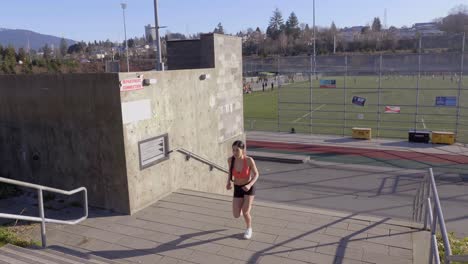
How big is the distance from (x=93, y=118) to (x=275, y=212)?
3.92 metres

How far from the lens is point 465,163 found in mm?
18516

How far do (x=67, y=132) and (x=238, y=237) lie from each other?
13.7 feet

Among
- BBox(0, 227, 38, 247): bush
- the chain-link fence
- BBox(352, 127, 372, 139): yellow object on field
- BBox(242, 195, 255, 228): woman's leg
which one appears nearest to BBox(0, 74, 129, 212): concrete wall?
BBox(0, 227, 38, 247): bush

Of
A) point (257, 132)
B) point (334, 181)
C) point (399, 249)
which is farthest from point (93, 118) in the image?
point (257, 132)

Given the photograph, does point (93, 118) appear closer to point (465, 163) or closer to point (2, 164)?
point (2, 164)

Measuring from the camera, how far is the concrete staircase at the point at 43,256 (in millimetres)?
5203

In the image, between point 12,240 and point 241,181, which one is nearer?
point 12,240

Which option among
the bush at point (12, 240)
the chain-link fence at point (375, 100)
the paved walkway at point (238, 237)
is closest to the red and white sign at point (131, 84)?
the paved walkway at point (238, 237)

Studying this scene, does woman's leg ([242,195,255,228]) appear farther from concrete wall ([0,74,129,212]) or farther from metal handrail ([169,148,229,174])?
metal handrail ([169,148,229,174])

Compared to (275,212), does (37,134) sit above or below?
above

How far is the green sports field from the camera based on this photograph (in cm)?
2681

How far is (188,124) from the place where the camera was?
9984mm

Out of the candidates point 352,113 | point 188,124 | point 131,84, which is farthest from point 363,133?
point 131,84

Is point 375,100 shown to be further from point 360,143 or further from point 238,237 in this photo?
point 238,237
